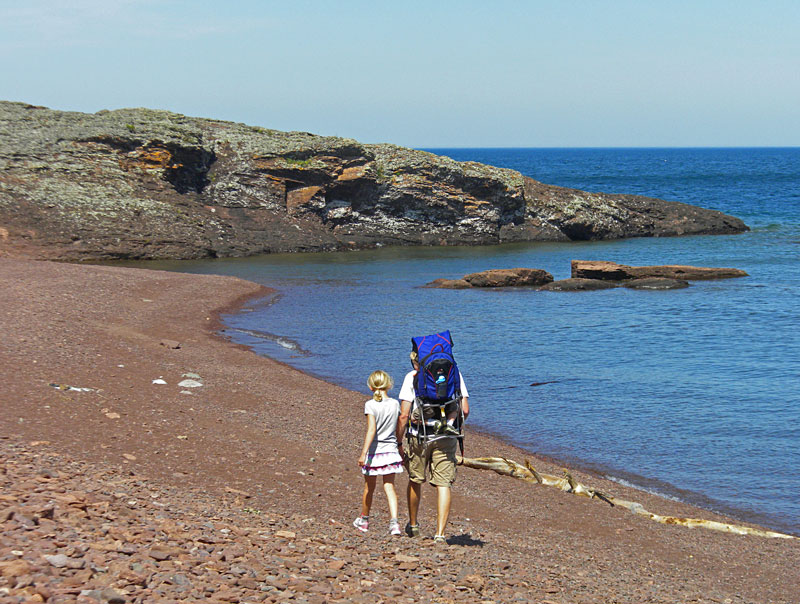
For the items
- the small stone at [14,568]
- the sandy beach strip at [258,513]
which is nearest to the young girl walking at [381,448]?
the sandy beach strip at [258,513]

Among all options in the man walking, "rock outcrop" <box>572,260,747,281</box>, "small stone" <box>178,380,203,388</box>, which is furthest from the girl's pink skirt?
"rock outcrop" <box>572,260,747,281</box>

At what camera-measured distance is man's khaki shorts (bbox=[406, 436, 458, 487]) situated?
7.76m

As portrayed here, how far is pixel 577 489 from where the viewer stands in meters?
11.0

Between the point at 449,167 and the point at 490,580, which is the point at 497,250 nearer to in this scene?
the point at 449,167

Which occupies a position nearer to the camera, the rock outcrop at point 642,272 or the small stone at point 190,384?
the small stone at point 190,384

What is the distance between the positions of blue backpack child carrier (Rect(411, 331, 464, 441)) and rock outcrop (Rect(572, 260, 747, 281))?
94.8ft

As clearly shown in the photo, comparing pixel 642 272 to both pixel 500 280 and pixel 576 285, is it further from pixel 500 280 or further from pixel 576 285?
pixel 500 280

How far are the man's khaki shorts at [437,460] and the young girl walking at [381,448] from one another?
0.20 meters

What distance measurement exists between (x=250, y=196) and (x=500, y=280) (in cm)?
2099

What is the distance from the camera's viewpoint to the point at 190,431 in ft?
36.1

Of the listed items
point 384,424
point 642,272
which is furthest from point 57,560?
point 642,272

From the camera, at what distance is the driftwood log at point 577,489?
998cm

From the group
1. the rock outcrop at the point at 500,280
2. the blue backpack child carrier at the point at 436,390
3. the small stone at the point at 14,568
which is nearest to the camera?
the small stone at the point at 14,568

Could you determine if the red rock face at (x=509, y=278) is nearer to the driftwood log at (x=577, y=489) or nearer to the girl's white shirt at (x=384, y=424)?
the driftwood log at (x=577, y=489)
